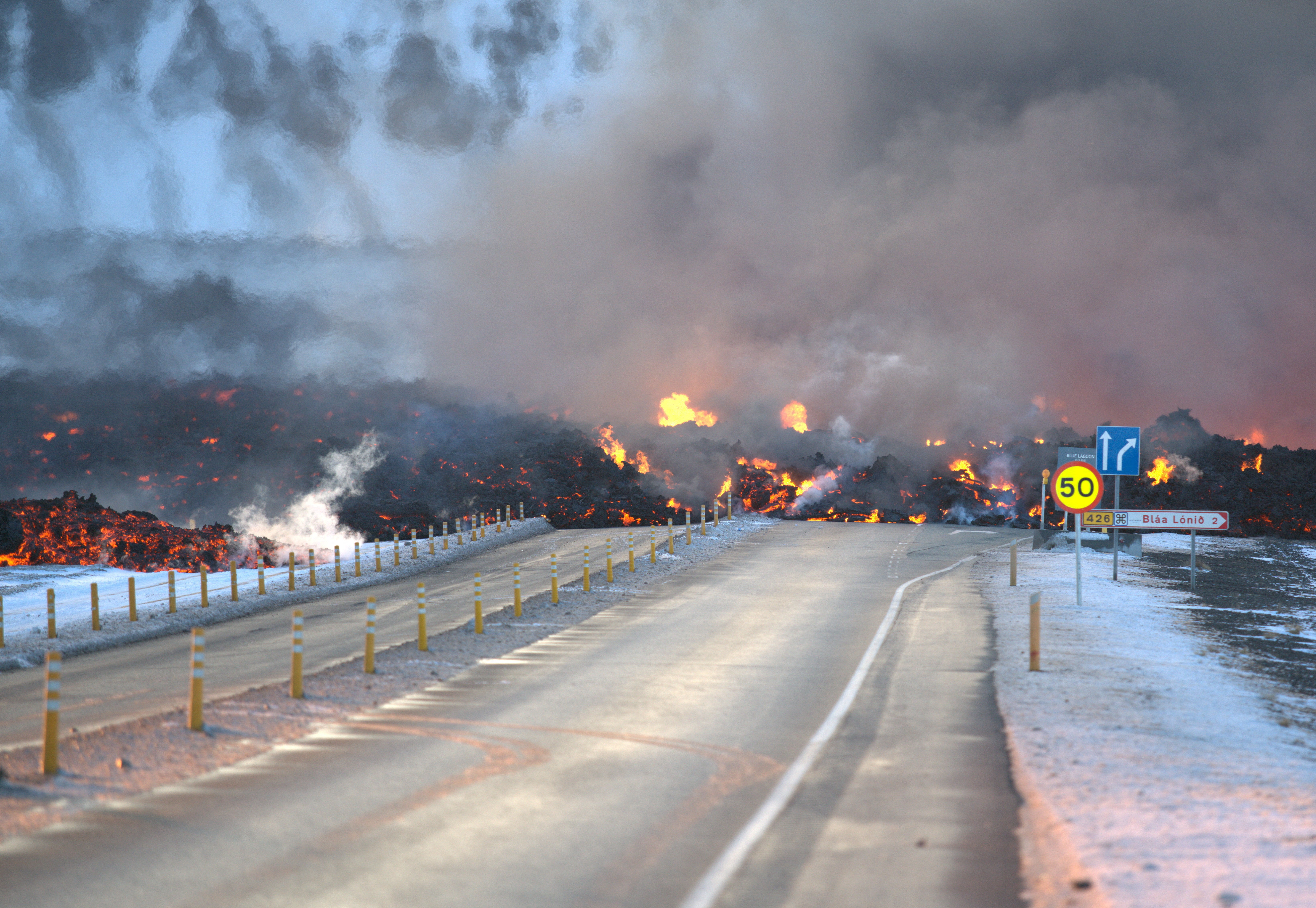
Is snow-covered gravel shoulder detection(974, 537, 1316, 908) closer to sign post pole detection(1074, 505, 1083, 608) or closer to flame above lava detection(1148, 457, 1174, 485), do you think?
sign post pole detection(1074, 505, 1083, 608)

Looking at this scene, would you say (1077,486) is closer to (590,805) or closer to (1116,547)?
(1116,547)

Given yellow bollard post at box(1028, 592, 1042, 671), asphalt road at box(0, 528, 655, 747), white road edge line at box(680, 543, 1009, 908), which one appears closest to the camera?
white road edge line at box(680, 543, 1009, 908)

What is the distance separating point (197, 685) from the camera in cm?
1155

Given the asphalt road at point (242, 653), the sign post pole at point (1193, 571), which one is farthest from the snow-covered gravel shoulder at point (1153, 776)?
the asphalt road at point (242, 653)

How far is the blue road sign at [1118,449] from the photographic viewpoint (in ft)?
76.7

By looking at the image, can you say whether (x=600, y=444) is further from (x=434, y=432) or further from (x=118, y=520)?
(x=118, y=520)

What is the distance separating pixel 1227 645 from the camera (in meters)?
18.3

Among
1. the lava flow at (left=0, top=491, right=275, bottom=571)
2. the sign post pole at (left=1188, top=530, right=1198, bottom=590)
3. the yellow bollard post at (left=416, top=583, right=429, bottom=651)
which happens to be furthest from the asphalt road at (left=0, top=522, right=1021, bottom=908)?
the lava flow at (left=0, top=491, right=275, bottom=571)

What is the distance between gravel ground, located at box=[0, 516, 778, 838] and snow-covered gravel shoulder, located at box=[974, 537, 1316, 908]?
746 centimetres

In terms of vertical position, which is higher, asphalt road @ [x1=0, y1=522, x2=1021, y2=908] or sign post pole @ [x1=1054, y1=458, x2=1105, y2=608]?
sign post pole @ [x1=1054, y1=458, x2=1105, y2=608]

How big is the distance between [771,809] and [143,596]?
2449 centimetres

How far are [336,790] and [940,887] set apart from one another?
16.8ft

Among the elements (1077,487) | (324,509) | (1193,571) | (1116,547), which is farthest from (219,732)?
(324,509)

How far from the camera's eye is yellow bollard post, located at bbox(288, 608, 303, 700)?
513 inches
